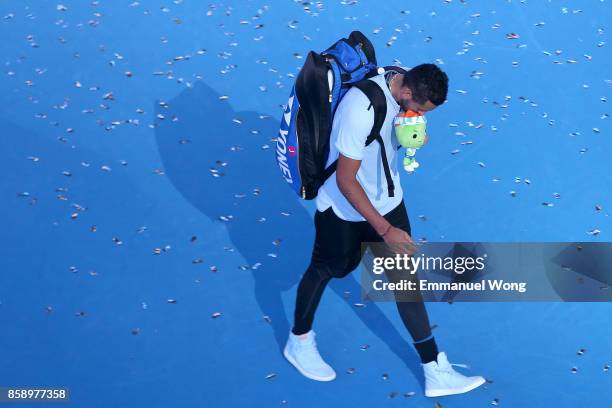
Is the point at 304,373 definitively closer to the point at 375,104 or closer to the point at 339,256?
the point at 339,256

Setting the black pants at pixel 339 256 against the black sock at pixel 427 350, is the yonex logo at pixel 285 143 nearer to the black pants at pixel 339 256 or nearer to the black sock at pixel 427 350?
the black pants at pixel 339 256

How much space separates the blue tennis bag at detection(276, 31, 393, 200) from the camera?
11.5 ft

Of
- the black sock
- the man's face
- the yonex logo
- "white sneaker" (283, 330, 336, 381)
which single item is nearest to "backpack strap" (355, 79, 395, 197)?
the man's face

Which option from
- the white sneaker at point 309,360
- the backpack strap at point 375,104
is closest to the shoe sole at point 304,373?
the white sneaker at point 309,360

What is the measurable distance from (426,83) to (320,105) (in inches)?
21.0

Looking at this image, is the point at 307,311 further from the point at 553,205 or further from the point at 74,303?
the point at 553,205

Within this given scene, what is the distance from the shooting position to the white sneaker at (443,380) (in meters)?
4.23

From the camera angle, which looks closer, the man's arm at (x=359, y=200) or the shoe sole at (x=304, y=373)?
the man's arm at (x=359, y=200)

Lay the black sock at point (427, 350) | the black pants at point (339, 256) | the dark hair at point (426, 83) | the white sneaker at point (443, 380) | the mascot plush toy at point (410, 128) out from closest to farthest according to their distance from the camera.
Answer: the dark hair at point (426, 83)
the mascot plush toy at point (410, 128)
the black pants at point (339, 256)
the black sock at point (427, 350)
the white sneaker at point (443, 380)

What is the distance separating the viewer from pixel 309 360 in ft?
14.5

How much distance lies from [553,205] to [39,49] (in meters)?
5.24

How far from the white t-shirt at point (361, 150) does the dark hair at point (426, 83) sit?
0.15 meters

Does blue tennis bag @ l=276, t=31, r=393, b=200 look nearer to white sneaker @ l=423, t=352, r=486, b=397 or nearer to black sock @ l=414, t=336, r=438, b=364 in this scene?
black sock @ l=414, t=336, r=438, b=364

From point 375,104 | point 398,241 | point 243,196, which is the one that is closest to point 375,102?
point 375,104
